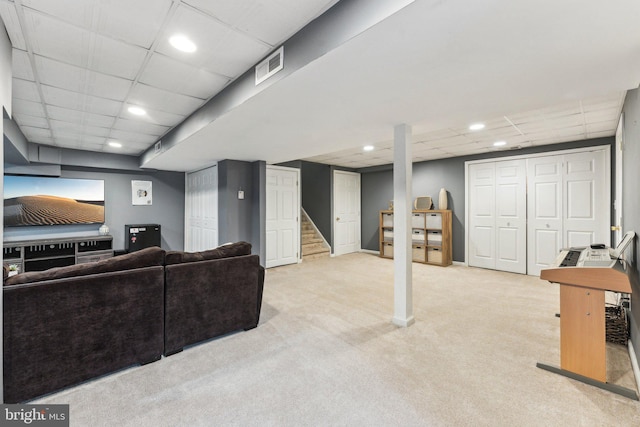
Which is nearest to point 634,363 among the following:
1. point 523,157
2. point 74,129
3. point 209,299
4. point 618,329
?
point 618,329

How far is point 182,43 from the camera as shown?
190 centimetres

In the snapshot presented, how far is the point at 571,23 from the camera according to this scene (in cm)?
134

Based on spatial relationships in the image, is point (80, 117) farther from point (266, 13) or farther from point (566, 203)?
point (566, 203)

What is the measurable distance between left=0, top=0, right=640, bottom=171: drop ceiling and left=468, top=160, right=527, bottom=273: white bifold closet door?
1756mm

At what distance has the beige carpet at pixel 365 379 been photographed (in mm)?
1674

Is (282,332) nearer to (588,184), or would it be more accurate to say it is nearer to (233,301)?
(233,301)

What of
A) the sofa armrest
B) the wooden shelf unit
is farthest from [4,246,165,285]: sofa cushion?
the wooden shelf unit

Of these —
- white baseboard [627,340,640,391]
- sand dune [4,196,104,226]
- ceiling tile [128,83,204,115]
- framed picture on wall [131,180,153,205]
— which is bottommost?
white baseboard [627,340,640,391]

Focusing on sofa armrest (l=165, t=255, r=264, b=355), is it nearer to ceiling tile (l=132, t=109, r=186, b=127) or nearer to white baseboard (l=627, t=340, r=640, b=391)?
ceiling tile (l=132, t=109, r=186, b=127)

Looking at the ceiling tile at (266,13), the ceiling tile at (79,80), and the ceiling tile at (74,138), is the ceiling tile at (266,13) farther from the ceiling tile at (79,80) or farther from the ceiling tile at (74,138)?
the ceiling tile at (74,138)

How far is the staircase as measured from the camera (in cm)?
666

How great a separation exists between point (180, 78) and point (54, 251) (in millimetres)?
4771

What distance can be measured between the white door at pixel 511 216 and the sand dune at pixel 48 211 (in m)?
8.00

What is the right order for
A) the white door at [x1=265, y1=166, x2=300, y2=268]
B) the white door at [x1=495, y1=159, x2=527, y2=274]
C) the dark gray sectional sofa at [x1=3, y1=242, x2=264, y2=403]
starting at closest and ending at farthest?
the dark gray sectional sofa at [x1=3, y1=242, x2=264, y2=403]
the white door at [x1=495, y1=159, x2=527, y2=274]
the white door at [x1=265, y1=166, x2=300, y2=268]
